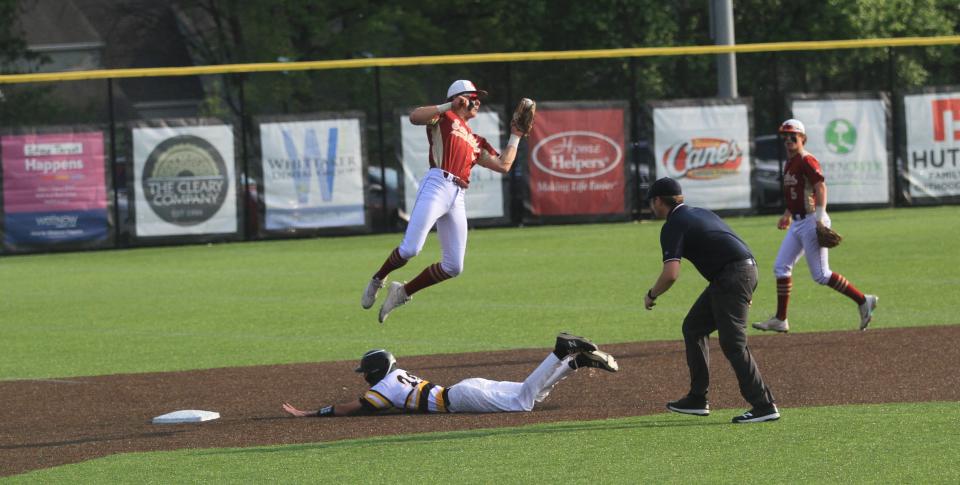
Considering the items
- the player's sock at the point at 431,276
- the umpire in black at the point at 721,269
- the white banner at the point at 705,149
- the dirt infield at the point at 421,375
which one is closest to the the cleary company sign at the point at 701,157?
the white banner at the point at 705,149

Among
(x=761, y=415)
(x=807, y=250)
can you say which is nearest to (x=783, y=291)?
(x=807, y=250)

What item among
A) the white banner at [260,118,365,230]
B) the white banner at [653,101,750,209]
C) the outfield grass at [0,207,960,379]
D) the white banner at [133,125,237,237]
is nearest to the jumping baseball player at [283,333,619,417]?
the outfield grass at [0,207,960,379]

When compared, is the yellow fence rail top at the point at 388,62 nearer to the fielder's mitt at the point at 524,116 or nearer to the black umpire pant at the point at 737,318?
the fielder's mitt at the point at 524,116

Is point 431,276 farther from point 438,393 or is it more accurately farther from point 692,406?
point 692,406

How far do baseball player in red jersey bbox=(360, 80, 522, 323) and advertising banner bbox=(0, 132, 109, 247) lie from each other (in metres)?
14.7

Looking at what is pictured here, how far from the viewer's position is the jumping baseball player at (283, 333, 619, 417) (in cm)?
1134

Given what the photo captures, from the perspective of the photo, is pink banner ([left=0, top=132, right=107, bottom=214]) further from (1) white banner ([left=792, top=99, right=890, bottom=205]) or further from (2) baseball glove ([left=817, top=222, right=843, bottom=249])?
(2) baseball glove ([left=817, top=222, right=843, bottom=249])

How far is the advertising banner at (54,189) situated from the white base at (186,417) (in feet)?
48.8

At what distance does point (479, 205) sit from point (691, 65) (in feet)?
45.8

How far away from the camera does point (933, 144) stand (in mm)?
27469

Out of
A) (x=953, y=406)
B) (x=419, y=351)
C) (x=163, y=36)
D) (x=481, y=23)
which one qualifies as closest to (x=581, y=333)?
(x=419, y=351)

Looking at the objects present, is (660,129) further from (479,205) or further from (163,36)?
(163,36)

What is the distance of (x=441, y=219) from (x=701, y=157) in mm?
15273

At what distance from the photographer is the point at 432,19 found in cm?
4541
